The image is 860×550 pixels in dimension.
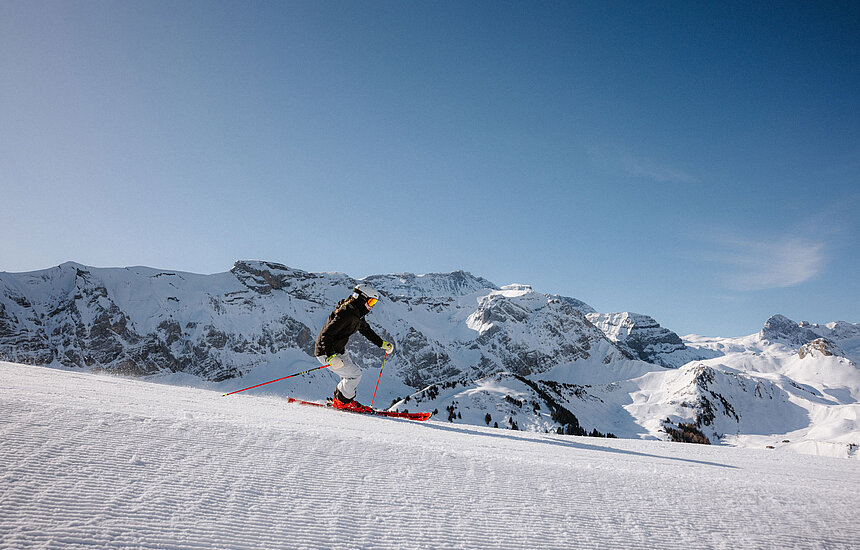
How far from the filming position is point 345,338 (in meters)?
8.25

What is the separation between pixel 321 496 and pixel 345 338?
593 centimetres

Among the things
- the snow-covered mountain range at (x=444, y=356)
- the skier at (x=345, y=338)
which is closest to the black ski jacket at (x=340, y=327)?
the skier at (x=345, y=338)

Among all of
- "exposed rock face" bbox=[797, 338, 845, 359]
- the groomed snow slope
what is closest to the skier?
the groomed snow slope

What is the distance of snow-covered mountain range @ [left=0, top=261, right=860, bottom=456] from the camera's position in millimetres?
47156

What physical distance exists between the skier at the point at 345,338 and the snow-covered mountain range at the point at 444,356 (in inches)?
229

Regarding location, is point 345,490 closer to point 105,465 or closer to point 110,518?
point 110,518

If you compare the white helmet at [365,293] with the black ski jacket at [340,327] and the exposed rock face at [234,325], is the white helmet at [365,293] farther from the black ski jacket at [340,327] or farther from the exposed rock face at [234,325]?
the exposed rock face at [234,325]

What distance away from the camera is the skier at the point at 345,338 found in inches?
313

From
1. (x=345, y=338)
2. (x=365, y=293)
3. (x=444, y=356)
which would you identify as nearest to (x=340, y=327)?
(x=345, y=338)

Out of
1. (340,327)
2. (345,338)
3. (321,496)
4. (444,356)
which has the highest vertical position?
(444,356)

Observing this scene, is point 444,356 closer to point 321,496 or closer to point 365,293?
point 365,293

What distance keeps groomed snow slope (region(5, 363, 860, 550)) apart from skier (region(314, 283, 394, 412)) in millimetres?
4361

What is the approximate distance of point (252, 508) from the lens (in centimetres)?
220

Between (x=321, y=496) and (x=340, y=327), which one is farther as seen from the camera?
(x=340, y=327)
